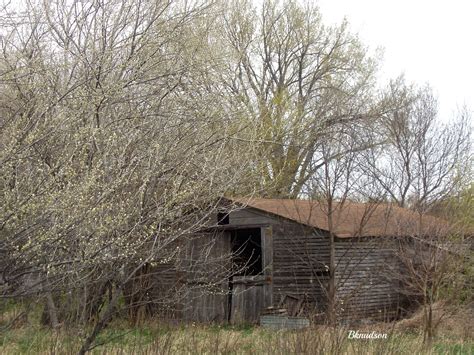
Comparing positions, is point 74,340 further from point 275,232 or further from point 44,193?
point 275,232

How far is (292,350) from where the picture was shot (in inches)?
307

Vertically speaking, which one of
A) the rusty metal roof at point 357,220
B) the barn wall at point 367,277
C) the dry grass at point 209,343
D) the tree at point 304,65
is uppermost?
the tree at point 304,65

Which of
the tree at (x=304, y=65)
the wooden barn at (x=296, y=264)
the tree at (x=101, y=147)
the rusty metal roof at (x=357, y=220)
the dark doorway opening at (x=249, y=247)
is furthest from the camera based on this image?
the tree at (x=304, y=65)

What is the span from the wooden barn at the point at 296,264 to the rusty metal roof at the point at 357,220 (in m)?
0.02

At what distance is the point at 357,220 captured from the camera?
55.9ft

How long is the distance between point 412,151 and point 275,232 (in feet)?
51.1

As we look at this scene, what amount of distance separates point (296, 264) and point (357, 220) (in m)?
1.96

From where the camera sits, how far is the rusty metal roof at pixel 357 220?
1545cm

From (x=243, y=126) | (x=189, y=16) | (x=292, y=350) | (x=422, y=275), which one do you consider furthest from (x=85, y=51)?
(x=422, y=275)

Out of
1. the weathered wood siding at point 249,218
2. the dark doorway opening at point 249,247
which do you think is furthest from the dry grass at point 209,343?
the dark doorway opening at point 249,247

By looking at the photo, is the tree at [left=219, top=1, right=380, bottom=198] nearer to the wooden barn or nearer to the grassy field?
the wooden barn

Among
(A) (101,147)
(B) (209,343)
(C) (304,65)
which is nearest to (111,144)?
(A) (101,147)

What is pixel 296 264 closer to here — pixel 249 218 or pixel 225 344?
pixel 249 218

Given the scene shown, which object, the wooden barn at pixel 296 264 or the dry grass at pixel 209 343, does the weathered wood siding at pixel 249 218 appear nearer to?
the wooden barn at pixel 296 264
